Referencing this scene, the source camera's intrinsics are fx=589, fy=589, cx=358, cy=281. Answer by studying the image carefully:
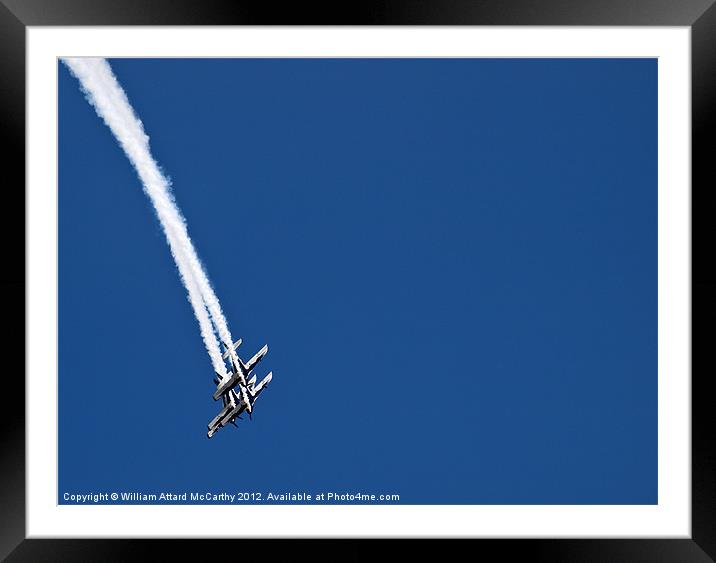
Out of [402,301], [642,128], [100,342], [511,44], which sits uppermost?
[511,44]

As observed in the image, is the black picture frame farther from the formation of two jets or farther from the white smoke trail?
the formation of two jets

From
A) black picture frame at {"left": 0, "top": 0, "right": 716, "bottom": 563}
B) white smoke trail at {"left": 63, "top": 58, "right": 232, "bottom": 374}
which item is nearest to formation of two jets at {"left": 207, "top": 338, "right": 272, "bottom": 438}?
white smoke trail at {"left": 63, "top": 58, "right": 232, "bottom": 374}

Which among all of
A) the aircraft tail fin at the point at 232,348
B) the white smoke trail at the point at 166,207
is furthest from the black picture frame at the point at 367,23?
the aircraft tail fin at the point at 232,348

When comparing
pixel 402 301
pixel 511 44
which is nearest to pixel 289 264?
pixel 402 301

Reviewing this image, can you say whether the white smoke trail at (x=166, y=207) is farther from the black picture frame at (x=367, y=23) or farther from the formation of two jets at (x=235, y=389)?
the black picture frame at (x=367, y=23)

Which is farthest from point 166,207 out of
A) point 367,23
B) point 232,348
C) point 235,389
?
point 367,23

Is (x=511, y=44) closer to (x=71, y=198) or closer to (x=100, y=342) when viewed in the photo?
(x=71, y=198)
